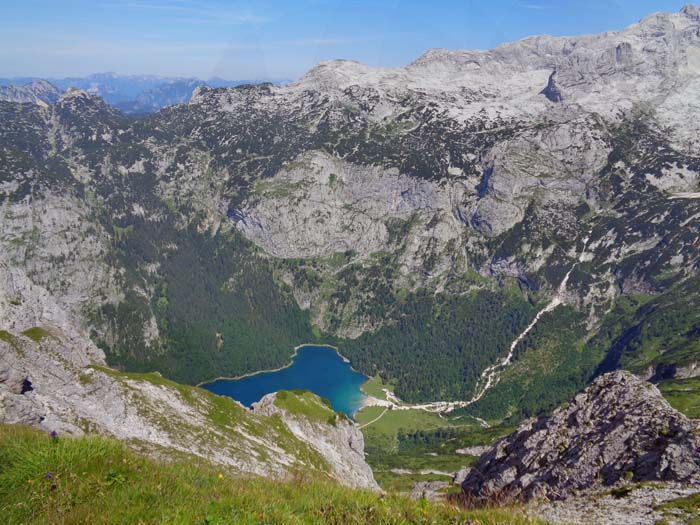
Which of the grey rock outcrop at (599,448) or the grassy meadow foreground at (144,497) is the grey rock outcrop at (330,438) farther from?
the grassy meadow foreground at (144,497)

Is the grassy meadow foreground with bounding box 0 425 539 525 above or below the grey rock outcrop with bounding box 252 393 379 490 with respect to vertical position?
above

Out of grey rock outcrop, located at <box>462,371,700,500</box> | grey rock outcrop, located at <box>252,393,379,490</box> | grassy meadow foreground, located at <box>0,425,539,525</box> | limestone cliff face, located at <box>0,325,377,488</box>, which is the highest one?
grassy meadow foreground, located at <box>0,425,539,525</box>

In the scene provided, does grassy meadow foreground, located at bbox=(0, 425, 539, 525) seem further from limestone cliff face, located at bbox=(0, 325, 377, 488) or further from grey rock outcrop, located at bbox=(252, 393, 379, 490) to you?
Result: grey rock outcrop, located at bbox=(252, 393, 379, 490)

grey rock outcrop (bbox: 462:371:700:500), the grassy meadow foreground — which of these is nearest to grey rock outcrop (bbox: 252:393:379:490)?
grey rock outcrop (bbox: 462:371:700:500)

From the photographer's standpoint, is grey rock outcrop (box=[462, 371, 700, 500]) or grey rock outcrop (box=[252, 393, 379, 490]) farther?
grey rock outcrop (box=[252, 393, 379, 490])

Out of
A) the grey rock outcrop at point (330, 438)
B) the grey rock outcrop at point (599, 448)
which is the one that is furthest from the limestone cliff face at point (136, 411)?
the grey rock outcrop at point (599, 448)

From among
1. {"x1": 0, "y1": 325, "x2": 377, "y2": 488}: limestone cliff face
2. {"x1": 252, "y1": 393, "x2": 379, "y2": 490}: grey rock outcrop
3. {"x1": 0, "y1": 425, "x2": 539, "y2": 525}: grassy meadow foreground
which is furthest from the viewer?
{"x1": 252, "y1": 393, "x2": 379, "y2": 490}: grey rock outcrop
